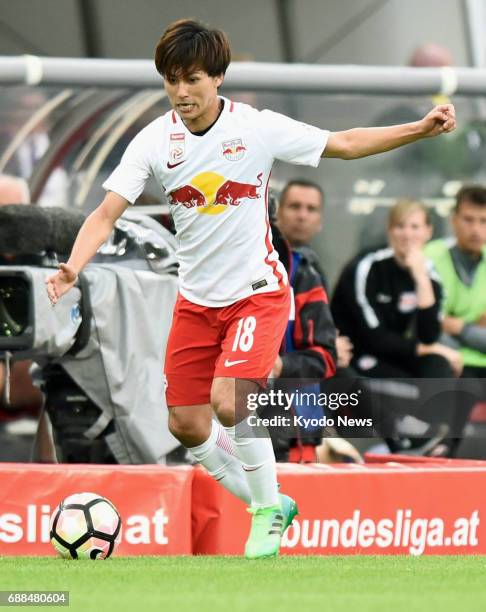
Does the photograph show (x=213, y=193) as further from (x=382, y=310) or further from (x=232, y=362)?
(x=382, y=310)

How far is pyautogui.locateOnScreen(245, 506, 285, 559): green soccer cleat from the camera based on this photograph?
6.39 metres

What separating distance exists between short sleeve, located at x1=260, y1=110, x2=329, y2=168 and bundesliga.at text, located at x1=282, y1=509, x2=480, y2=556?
170 centimetres

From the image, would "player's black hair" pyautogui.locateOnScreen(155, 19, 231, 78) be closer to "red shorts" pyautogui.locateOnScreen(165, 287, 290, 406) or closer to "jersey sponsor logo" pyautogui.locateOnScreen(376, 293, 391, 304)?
"red shorts" pyautogui.locateOnScreen(165, 287, 290, 406)

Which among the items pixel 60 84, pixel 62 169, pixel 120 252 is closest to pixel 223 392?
pixel 120 252

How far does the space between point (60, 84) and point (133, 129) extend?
1809mm

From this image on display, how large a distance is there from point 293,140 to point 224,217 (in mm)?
384

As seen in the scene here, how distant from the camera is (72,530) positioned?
20.9 feet

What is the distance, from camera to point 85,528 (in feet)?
21.0

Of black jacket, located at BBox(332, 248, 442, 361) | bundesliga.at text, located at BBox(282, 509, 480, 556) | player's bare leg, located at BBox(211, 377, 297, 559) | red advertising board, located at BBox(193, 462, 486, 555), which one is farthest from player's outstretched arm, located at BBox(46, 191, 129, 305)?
black jacket, located at BBox(332, 248, 442, 361)

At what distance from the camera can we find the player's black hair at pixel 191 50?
6184 millimetres

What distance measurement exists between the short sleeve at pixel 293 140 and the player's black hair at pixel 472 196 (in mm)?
3742

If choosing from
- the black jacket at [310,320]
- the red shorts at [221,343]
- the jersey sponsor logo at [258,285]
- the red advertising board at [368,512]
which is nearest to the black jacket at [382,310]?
the black jacket at [310,320]

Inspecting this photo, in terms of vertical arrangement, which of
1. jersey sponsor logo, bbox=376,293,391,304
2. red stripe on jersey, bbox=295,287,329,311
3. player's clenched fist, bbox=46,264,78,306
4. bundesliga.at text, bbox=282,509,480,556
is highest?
player's clenched fist, bbox=46,264,78,306

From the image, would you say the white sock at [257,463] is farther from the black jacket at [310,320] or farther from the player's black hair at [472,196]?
the player's black hair at [472,196]
